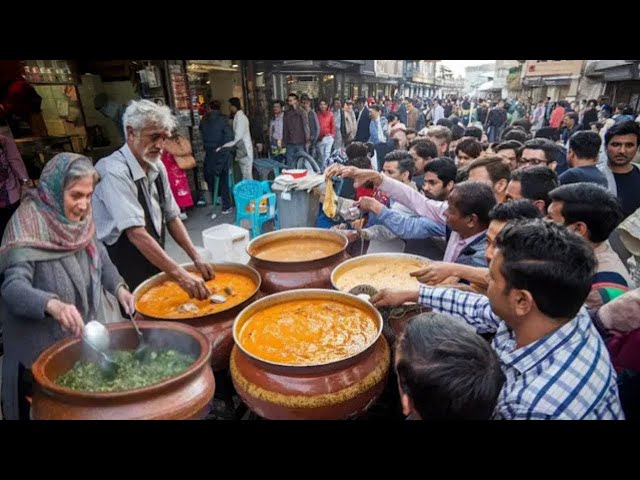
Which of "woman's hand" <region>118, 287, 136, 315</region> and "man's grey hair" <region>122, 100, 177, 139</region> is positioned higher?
"man's grey hair" <region>122, 100, 177, 139</region>

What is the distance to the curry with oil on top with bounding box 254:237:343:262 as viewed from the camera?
7.97 ft

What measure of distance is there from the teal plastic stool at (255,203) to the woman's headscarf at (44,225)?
11.2ft

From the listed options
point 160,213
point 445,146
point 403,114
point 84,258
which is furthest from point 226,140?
point 403,114

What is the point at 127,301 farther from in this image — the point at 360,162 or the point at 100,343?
the point at 360,162

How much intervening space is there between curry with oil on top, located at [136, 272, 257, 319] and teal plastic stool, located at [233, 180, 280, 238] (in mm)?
2945

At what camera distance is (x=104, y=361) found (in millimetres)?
1533

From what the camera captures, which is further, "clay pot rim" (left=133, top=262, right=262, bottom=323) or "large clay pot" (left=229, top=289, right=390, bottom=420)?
"clay pot rim" (left=133, top=262, right=262, bottom=323)

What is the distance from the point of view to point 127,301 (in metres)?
1.94

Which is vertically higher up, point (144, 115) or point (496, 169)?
point (144, 115)

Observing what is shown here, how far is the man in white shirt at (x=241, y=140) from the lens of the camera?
22.9 ft

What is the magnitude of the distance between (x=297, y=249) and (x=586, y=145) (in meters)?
3.12

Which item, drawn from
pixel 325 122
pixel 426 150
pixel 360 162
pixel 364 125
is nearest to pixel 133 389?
pixel 360 162

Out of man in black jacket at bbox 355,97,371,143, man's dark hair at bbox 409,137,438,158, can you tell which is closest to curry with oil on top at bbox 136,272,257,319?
man's dark hair at bbox 409,137,438,158

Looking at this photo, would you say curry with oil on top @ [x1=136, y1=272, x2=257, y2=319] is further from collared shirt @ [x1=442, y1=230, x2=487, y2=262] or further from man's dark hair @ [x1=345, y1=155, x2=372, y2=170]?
man's dark hair @ [x1=345, y1=155, x2=372, y2=170]
